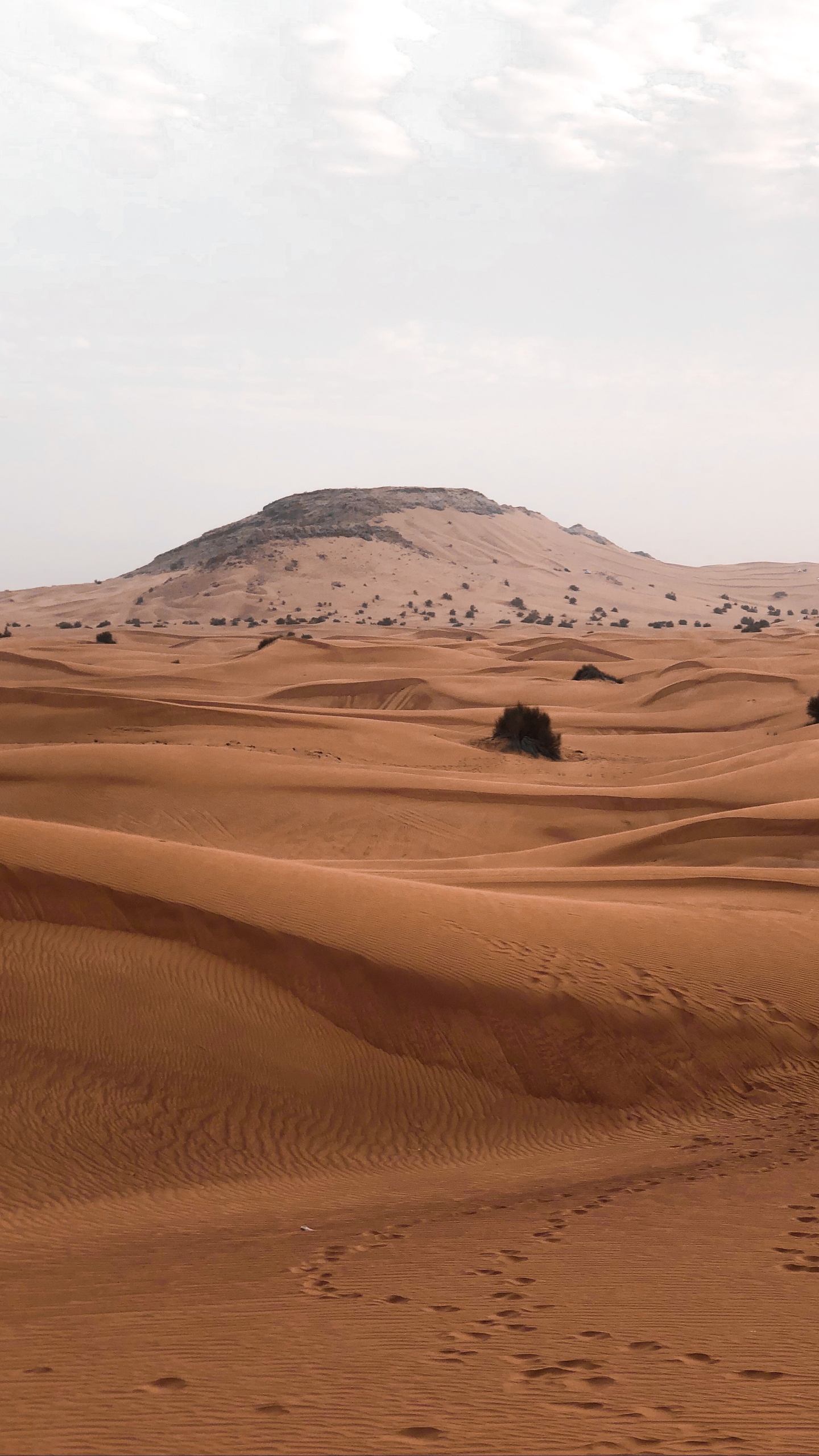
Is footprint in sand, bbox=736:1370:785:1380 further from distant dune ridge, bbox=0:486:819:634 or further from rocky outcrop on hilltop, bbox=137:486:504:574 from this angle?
rocky outcrop on hilltop, bbox=137:486:504:574

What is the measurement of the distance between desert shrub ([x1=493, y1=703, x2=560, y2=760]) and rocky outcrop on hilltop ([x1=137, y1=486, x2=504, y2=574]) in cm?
6709

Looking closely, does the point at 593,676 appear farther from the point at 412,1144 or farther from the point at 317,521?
the point at 317,521

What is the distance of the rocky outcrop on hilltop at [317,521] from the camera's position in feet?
320

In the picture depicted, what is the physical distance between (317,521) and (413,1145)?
9749cm

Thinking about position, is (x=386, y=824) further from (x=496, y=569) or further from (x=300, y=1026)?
(x=496, y=569)

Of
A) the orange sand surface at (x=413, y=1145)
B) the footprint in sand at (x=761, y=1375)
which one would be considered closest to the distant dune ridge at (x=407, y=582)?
the orange sand surface at (x=413, y=1145)

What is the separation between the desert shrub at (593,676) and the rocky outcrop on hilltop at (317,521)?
54.0 m

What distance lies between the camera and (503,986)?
9.17 metres

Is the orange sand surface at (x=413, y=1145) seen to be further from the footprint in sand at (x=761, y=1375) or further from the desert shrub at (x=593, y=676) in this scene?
the desert shrub at (x=593, y=676)

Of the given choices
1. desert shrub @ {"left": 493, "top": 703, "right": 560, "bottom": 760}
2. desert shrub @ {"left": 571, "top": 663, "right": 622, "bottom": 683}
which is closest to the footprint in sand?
desert shrub @ {"left": 493, "top": 703, "right": 560, "bottom": 760}

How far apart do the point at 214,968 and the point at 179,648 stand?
4796cm

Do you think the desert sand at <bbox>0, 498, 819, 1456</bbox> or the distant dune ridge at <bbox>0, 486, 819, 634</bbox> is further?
the distant dune ridge at <bbox>0, 486, 819, 634</bbox>

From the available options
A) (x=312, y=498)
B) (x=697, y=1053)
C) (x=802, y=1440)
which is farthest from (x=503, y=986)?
(x=312, y=498)

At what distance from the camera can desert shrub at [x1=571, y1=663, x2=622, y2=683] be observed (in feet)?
137
